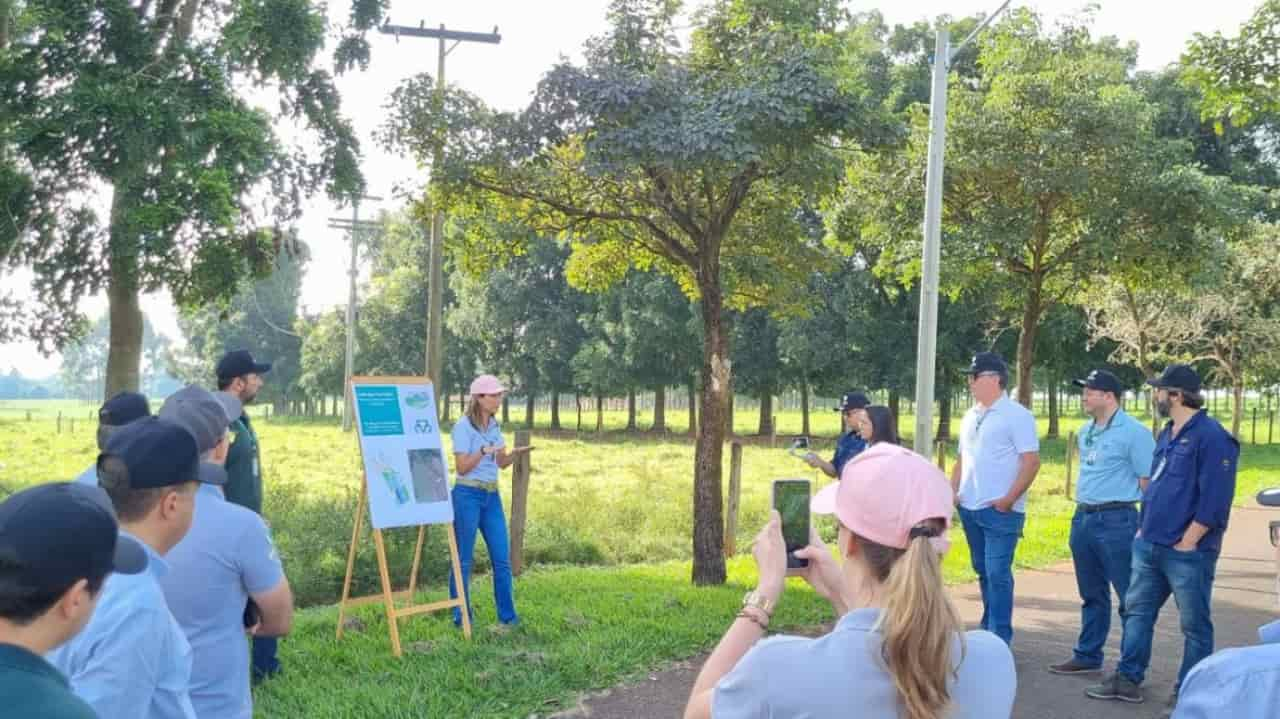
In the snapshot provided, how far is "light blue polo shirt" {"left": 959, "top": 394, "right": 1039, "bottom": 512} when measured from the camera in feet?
23.6

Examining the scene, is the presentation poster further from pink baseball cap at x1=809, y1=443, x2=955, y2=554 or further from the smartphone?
pink baseball cap at x1=809, y1=443, x2=955, y2=554

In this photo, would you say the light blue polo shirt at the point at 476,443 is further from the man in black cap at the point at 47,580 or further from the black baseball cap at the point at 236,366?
the man in black cap at the point at 47,580

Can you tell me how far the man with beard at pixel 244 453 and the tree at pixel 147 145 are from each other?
5423 millimetres

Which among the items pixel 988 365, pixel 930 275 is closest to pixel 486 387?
pixel 988 365

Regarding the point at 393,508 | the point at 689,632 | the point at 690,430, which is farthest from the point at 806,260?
the point at 690,430

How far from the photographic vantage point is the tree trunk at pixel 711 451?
33.4 ft

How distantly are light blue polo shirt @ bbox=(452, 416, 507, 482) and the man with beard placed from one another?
1.61 m

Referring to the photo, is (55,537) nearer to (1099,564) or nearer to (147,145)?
(1099,564)

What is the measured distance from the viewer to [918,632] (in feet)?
6.48

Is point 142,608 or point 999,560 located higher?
point 142,608

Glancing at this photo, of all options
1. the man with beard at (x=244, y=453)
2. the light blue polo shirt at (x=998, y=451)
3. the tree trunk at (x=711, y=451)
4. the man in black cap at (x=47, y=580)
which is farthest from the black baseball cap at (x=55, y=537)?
the tree trunk at (x=711, y=451)

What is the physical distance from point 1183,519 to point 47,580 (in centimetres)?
612

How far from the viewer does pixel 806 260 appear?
11234mm

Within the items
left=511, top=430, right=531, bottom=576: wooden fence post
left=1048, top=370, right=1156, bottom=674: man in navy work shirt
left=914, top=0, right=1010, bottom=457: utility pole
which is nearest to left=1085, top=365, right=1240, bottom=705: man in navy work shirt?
left=1048, top=370, right=1156, bottom=674: man in navy work shirt
